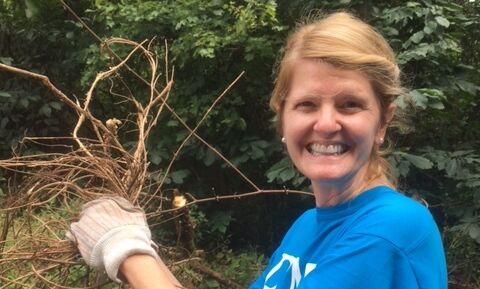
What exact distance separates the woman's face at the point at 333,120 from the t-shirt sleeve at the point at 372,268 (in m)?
0.20

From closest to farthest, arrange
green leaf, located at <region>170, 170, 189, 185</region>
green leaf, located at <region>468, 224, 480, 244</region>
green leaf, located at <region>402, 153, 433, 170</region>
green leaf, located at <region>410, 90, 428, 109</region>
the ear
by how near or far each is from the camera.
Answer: the ear < green leaf, located at <region>410, 90, 428, 109</region> < green leaf, located at <region>402, 153, 433, 170</region> < green leaf, located at <region>468, 224, 480, 244</region> < green leaf, located at <region>170, 170, 189, 185</region>

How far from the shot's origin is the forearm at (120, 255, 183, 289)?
1334mm

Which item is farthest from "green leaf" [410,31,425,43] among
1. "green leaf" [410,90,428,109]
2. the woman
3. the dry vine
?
the woman

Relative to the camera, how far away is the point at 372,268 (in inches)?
44.1

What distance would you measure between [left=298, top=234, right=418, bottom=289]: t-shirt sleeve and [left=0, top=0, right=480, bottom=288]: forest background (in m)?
2.09

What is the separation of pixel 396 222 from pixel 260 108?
138 inches

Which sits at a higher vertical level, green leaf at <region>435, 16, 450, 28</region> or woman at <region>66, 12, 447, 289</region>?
woman at <region>66, 12, 447, 289</region>

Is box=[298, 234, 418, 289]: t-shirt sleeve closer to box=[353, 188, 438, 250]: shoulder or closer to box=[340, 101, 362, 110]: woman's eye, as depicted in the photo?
box=[353, 188, 438, 250]: shoulder

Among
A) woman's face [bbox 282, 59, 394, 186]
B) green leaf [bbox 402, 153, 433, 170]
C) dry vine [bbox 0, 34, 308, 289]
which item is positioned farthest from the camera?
green leaf [bbox 402, 153, 433, 170]

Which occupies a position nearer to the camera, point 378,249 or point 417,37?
point 378,249

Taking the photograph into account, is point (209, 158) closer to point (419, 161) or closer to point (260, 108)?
point (260, 108)

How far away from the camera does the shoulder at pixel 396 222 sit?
1134 mm

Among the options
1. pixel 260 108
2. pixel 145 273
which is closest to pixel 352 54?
pixel 145 273

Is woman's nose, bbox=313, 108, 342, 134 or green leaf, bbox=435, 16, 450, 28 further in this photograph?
green leaf, bbox=435, 16, 450, 28
